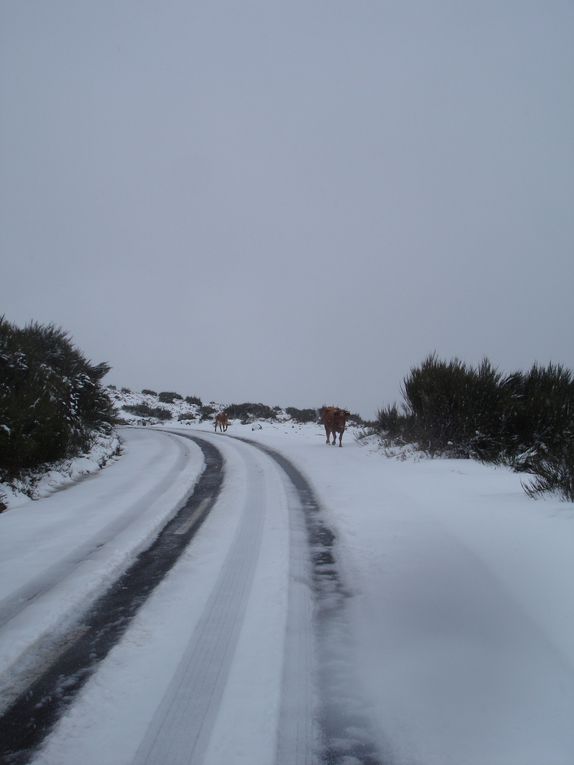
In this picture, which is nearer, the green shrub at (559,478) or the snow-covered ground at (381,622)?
the snow-covered ground at (381,622)

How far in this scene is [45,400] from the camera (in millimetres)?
9117

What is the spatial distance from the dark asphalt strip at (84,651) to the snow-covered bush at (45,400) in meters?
3.76

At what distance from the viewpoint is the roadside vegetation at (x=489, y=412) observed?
36.2 feet

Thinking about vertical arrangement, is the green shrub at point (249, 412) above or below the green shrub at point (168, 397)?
below

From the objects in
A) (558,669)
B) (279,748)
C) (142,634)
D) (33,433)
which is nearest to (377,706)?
(279,748)

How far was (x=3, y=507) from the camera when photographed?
20.5 ft

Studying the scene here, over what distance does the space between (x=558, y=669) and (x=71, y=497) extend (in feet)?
21.6

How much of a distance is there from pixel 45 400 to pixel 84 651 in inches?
292

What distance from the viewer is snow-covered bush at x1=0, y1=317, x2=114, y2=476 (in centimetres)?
746

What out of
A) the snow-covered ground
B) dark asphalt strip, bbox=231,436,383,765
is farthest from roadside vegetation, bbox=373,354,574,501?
dark asphalt strip, bbox=231,436,383,765

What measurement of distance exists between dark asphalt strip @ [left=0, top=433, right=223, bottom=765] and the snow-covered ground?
0.27ft

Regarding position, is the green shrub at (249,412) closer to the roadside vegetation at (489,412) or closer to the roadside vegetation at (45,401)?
the roadside vegetation at (45,401)

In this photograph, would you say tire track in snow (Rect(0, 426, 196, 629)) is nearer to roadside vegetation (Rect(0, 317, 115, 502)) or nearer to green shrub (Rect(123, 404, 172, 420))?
roadside vegetation (Rect(0, 317, 115, 502))

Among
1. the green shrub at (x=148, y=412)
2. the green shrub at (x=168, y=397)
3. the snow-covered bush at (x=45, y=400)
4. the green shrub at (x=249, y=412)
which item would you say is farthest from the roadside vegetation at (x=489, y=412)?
the green shrub at (x=168, y=397)
